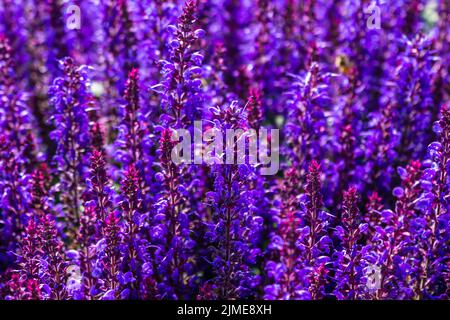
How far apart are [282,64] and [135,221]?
5.83 m

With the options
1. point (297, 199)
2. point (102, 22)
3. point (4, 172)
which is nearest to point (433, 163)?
point (297, 199)

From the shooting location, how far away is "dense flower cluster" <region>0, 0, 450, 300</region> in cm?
682

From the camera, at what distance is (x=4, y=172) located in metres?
8.17

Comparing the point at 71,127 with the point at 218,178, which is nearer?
the point at 218,178

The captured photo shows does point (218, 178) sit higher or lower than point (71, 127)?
lower

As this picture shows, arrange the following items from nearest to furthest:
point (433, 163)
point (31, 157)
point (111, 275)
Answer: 1. point (111, 275)
2. point (433, 163)
3. point (31, 157)

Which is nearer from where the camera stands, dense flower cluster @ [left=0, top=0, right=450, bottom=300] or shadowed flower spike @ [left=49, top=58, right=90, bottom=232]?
dense flower cluster @ [left=0, top=0, right=450, bottom=300]

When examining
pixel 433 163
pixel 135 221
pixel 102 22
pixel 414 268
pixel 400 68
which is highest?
pixel 102 22

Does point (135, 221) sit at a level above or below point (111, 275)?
above

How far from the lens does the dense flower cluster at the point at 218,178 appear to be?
6816 mm

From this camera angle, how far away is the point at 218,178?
22.5 feet

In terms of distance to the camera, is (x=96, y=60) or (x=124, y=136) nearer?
(x=124, y=136)

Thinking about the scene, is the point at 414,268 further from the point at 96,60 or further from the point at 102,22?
the point at 96,60

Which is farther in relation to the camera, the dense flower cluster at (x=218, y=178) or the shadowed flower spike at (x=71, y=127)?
the shadowed flower spike at (x=71, y=127)
